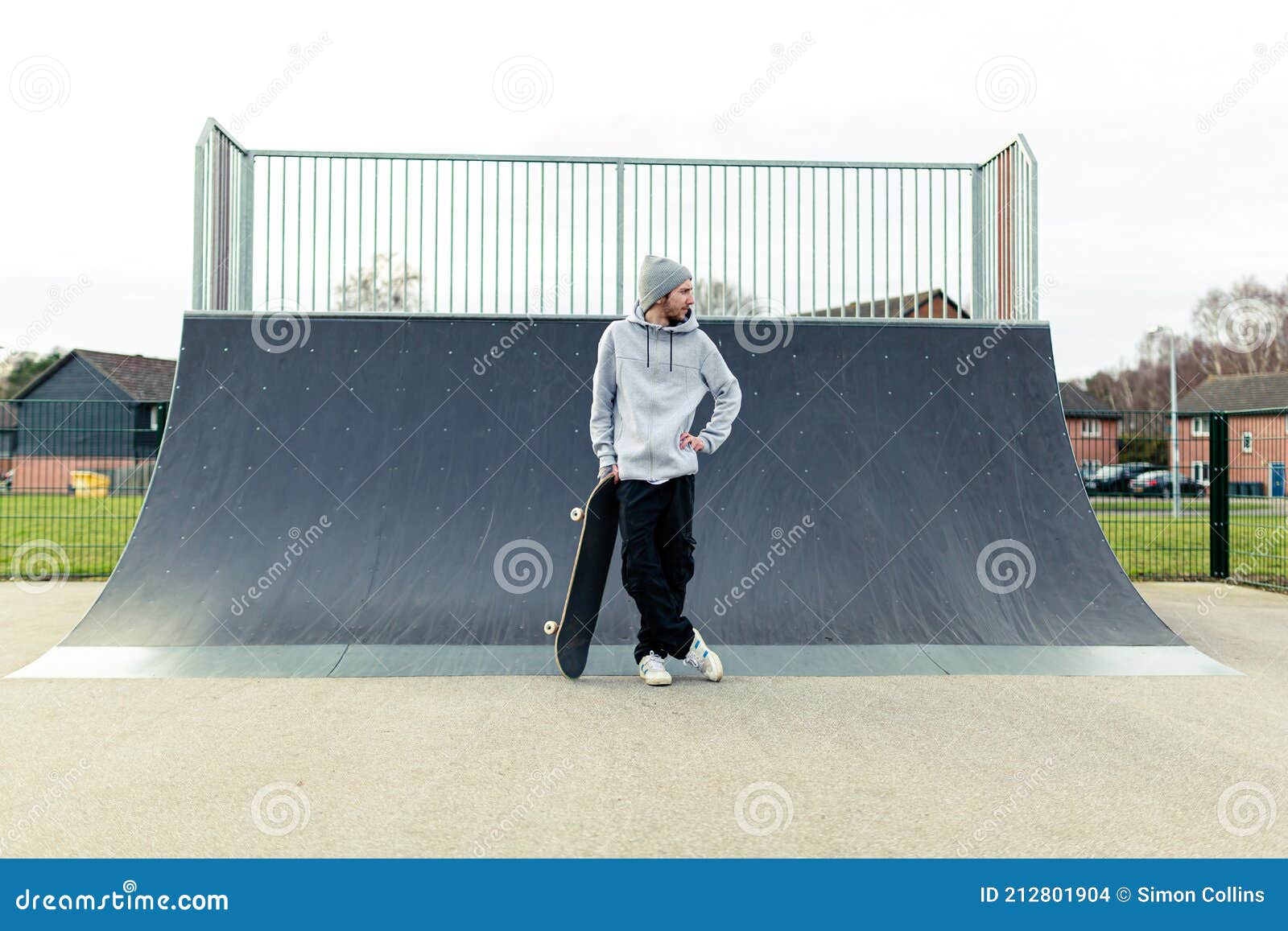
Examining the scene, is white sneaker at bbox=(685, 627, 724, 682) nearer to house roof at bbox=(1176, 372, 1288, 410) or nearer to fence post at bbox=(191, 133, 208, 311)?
fence post at bbox=(191, 133, 208, 311)

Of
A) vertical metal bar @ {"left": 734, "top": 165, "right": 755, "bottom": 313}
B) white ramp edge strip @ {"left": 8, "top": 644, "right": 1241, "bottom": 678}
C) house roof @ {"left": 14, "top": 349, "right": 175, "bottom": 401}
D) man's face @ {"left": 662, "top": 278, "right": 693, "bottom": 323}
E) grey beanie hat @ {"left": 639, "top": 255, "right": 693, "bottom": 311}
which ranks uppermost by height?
house roof @ {"left": 14, "top": 349, "right": 175, "bottom": 401}

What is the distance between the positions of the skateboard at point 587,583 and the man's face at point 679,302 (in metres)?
0.92

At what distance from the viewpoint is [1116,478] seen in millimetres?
11703

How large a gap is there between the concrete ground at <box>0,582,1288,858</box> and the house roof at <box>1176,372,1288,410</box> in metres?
51.5

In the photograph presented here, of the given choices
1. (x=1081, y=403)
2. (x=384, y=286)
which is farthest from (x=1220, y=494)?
(x=1081, y=403)

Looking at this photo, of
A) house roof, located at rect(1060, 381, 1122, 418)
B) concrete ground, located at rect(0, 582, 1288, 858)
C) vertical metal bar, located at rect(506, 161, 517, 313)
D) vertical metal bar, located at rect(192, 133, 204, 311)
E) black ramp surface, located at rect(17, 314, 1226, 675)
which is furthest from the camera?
house roof, located at rect(1060, 381, 1122, 418)

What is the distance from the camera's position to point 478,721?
3.74 m

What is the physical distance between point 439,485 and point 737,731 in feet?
10.0

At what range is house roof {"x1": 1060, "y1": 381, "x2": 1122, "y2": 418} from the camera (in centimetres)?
939

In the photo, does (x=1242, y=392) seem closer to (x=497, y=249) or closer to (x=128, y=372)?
(x=497, y=249)

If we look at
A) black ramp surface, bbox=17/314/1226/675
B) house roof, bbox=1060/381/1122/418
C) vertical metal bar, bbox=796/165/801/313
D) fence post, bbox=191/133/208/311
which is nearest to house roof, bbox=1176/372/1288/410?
house roof, bbox=1060/381/1122/418

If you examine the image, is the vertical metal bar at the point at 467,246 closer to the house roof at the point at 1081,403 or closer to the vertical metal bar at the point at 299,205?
the vertical metal bar at the point at 299,205

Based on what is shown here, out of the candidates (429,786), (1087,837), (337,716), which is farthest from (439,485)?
(1087,837)

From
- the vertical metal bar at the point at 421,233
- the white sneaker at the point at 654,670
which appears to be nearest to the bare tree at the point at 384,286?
the vertical metal bar at the point at 421,233
